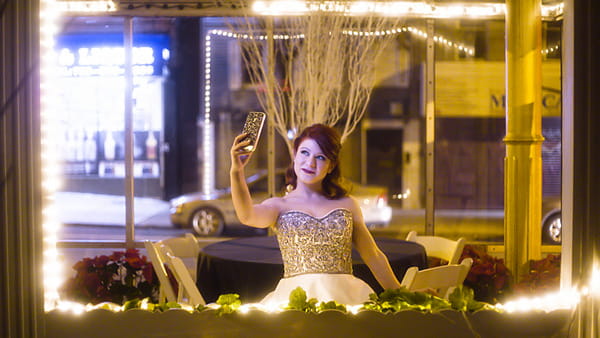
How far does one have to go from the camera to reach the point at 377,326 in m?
2.33

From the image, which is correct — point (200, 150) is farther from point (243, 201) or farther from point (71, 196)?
point (243, 201)

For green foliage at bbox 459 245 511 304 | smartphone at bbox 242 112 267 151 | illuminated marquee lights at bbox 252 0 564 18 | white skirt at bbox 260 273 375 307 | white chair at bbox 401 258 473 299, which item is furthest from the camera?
illuminated marquee lights at bbox 252 0 564 18

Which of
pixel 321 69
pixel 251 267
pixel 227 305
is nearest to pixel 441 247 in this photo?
pixel 251 267

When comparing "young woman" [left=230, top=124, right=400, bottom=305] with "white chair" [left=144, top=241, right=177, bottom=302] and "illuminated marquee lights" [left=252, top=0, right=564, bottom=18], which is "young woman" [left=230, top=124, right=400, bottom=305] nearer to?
"white chair" [left=144, top=241, right=177, bottom=302]

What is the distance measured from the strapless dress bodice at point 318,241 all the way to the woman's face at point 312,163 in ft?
0.51

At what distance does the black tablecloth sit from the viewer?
3912mm

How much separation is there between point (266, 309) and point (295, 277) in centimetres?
63

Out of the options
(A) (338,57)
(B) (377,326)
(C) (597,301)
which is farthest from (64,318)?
(A) (338,57)

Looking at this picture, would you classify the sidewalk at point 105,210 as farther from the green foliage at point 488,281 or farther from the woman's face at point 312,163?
the woman's face at point 312,163

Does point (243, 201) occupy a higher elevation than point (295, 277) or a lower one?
higher

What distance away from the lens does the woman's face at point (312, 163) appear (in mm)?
2998

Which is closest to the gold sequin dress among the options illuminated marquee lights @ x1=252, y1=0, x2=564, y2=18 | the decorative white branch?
the decorative white branch

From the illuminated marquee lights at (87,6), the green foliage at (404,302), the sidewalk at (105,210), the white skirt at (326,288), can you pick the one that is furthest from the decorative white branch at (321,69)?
the sidewalk at (105,210)

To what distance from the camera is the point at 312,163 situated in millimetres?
2994
